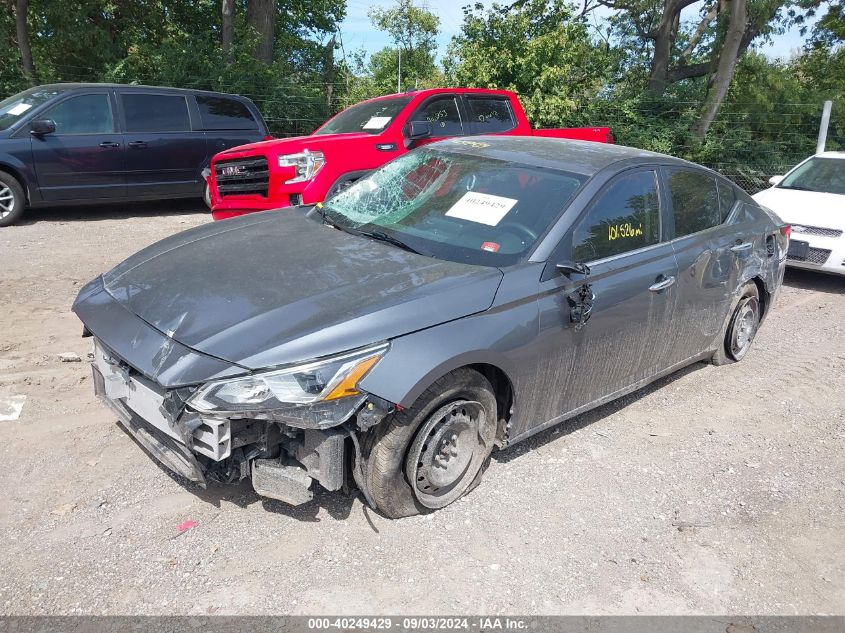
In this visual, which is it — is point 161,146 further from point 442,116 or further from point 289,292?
point 289,292

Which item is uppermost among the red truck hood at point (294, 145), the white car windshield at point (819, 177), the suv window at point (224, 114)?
the suv window at point (224, 114)

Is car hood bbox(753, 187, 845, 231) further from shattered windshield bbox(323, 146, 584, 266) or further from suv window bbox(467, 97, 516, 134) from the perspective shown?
shattered windshield bbox(323, 146, 584, 266)

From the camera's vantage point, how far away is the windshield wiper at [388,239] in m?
3.84

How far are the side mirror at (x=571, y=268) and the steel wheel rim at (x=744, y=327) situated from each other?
2365 mm

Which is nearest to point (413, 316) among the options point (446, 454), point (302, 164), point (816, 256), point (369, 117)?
point (446, 454)

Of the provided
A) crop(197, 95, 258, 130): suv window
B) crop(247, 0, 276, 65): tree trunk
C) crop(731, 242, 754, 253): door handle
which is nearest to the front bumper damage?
crop(731, 242, 754, 253): door handle

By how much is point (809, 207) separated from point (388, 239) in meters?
6.50

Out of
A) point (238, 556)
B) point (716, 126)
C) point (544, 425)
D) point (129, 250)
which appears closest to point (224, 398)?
point (238, 556)

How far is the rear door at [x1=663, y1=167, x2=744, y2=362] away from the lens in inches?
180

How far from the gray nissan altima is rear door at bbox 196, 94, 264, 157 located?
Result: 6608mm

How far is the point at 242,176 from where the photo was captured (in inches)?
309

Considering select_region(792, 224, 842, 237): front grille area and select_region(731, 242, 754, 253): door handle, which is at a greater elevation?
select_region(731, 242, 754, 253): door handle

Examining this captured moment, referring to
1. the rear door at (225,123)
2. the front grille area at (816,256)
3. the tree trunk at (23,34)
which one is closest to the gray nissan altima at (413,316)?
the front grille area at (816,256)

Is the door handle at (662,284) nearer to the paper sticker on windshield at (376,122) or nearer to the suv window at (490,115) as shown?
the paper sticker on windshield at (376,122)
